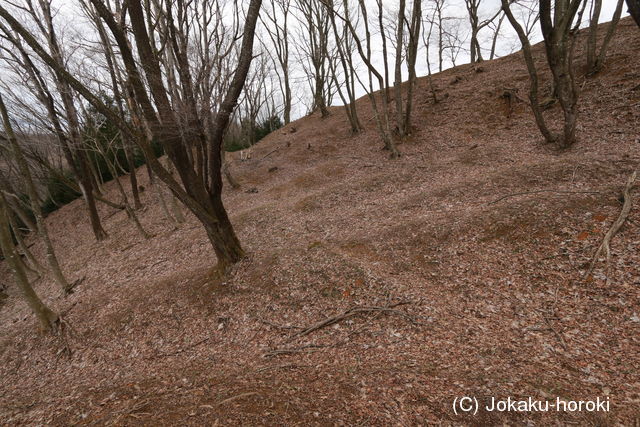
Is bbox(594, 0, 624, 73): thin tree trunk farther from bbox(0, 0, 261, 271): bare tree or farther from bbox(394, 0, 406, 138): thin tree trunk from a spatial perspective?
bbox(0, 0, 261, 271): bare tree

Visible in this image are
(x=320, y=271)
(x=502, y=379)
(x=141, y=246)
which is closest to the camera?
(x=502, y=379)

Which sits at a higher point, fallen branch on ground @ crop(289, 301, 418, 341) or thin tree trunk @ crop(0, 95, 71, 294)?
thin tree trunk @ crop(0, 95, 71, 294)

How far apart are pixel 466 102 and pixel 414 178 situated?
21.4 feet

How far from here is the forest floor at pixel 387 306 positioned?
2.61 meters

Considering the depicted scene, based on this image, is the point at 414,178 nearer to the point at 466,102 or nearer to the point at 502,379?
the point at 466,102

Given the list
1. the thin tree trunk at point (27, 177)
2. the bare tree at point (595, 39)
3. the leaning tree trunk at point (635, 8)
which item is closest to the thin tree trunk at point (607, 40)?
the bare tree at point (595, 39)

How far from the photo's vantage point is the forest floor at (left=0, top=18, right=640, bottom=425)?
2.61 meters

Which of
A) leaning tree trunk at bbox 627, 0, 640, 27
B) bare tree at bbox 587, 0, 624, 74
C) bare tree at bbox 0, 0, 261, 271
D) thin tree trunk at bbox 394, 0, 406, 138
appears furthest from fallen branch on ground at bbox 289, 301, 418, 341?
bare tree at bbox 587, 0, 624, 74

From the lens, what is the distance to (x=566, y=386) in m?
2.45

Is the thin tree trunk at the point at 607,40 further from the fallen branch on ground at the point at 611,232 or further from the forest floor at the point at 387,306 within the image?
the fallen branch on ground at the point at 611,232

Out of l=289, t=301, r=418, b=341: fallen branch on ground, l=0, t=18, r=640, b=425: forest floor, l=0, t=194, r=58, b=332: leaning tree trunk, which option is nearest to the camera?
l=0, t=18, r=640, b=425: forest floor

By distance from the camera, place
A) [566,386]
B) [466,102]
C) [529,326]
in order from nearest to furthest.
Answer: [566,386] < [529,326] < [466,102]

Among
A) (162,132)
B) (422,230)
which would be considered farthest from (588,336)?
(162,132)

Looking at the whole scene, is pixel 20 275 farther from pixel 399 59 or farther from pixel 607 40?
pixel 607 40
